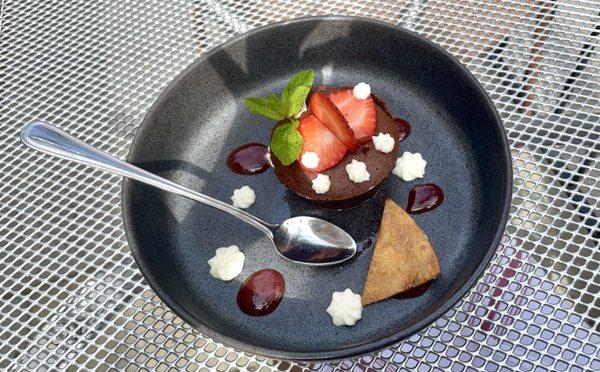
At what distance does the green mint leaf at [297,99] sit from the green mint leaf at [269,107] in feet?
0.06

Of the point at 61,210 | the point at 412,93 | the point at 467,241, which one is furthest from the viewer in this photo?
the point at 412,93

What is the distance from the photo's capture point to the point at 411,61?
1373 millimetres

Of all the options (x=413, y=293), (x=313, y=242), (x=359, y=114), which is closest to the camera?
(x=413, y=293)

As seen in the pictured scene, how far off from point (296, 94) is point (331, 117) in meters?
0.09

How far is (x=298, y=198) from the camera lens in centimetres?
131

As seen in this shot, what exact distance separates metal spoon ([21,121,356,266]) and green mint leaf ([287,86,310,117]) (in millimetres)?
250

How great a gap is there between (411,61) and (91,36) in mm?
905

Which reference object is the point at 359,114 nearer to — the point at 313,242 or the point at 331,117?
the point at 331,117

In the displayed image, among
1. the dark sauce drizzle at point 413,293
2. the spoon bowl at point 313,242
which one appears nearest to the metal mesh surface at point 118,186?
the dark sauce drizzle at point 413,293

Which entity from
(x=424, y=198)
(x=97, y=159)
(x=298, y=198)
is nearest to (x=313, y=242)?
(x=298, y=198)

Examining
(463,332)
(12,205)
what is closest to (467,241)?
(463,332)

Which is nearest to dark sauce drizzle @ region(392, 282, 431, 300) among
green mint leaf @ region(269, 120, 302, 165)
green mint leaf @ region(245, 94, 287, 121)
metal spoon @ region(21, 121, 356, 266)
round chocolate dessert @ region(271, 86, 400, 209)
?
metal spoon @ region(21, 121, 356, 266)

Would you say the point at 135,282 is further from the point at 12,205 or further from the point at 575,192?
the point at 575,192

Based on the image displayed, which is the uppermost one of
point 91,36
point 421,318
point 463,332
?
point 91,36
